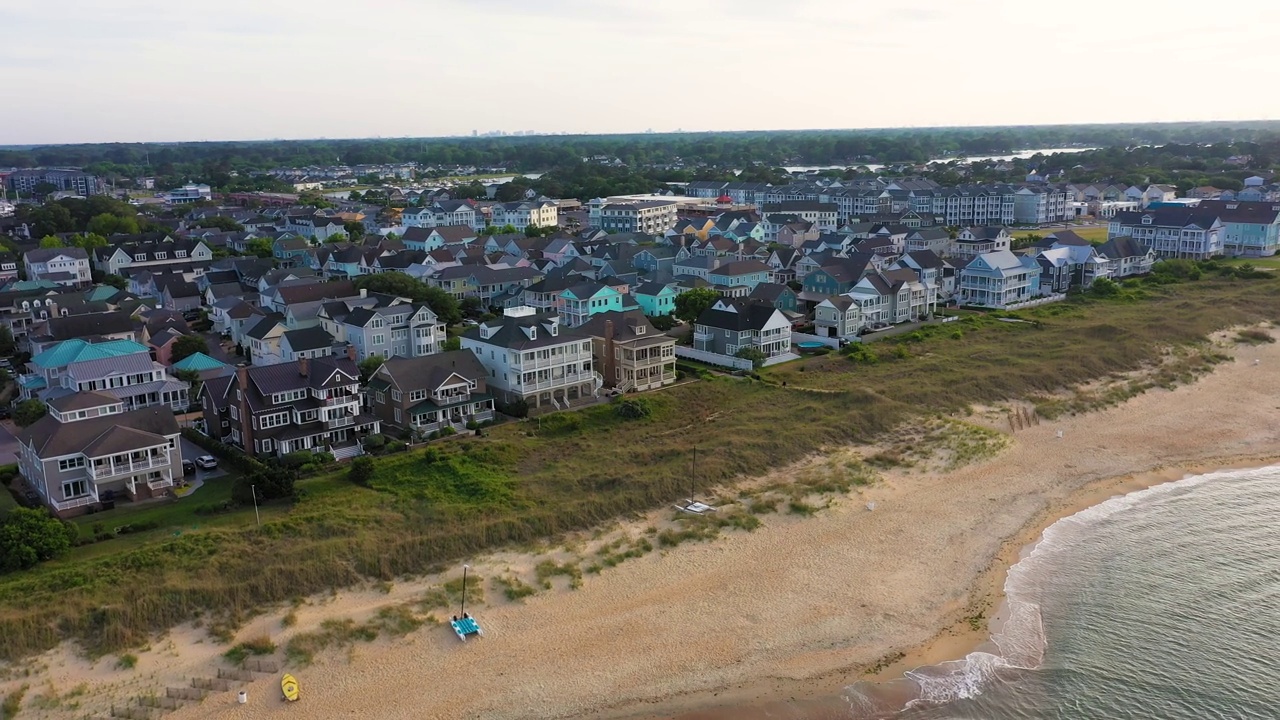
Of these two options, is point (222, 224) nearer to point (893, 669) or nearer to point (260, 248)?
point (260, 248)

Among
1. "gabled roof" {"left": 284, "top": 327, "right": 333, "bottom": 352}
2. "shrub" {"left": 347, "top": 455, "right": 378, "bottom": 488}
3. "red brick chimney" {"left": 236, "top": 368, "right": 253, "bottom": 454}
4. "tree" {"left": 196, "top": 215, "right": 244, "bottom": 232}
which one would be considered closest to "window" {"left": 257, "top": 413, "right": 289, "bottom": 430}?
"red brick chimney" {"left": 236, "top": 368, "right": 253, "bottom": 454}

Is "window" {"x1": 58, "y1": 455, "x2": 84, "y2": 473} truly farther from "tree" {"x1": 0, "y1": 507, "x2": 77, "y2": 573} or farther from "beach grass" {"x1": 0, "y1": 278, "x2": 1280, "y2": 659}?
"beach grass" {"x1": 0, "y1": 278, "x2": 1280, "y2": 659}

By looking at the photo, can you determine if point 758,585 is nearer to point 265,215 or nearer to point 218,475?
point 218,475

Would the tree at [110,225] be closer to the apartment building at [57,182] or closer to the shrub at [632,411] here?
the shrub at [632,411]

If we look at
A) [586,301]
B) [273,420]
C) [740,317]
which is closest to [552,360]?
[273,420]

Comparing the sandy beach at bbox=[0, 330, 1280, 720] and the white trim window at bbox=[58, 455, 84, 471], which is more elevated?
the white trim window at bbox=[58, 455, 84, 471]

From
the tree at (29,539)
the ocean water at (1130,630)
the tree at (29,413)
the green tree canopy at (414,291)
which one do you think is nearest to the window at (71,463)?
the tree at (29,539)
